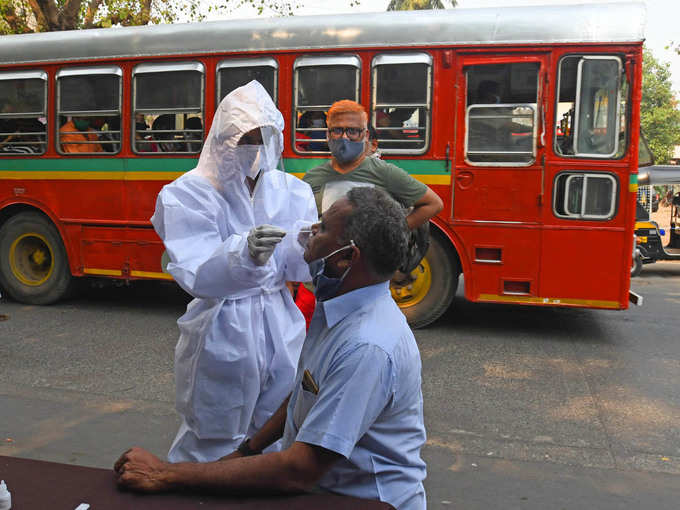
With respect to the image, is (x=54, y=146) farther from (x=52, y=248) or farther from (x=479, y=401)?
(x=479, y=401)

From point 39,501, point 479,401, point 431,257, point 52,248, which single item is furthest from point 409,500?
point 52,248

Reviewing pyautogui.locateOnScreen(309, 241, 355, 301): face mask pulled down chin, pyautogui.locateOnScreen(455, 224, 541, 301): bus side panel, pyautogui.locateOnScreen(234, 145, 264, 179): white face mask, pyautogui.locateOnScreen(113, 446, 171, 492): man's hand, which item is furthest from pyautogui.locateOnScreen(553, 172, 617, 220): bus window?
pyautogui.locateOnScreen(113, 446, 171, 492): man's hand

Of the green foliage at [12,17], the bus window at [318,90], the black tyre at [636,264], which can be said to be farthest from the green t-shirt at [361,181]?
the green foliage at [12,17]

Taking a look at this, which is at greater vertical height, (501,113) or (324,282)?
(501,113)

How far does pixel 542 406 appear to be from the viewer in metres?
5.10

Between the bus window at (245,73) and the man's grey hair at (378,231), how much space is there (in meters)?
5.74

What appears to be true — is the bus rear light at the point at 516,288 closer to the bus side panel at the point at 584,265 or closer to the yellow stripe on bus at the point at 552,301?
the yellow stripe on bus at the point at 552,301

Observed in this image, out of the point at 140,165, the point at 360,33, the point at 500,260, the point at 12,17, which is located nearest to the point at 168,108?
the point at 140,165

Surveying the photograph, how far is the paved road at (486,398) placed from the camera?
3.89m

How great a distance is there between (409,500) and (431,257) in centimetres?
543

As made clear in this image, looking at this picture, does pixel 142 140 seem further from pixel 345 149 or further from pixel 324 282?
pixel 324 282

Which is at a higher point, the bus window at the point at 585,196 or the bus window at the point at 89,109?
the bus window at the point at 89,109

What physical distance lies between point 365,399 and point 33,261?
7875 millimetres

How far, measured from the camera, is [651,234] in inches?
507
